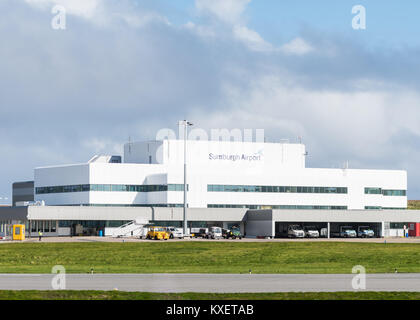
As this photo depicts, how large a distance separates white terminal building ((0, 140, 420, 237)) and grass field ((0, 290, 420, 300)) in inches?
3654

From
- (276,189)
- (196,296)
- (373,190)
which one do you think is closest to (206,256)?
(196,296)

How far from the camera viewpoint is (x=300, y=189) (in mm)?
135125

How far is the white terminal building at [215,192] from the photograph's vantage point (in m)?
124

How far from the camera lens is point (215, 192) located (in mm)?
131250

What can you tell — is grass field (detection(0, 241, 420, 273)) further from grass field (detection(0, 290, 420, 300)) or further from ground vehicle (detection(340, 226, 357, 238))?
ground vehicle (detection(340, 226, 357, 238))

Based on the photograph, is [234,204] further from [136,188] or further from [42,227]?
[42,227]

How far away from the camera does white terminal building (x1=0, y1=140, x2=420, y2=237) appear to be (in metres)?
124

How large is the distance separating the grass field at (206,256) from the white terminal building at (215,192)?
120 feet

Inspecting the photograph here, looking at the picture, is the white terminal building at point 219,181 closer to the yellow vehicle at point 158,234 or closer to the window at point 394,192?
the window at point 394,192

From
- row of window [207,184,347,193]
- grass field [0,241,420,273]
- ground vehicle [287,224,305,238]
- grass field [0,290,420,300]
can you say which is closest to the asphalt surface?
grass field [0,290,420,300]

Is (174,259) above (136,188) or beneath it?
beneath
